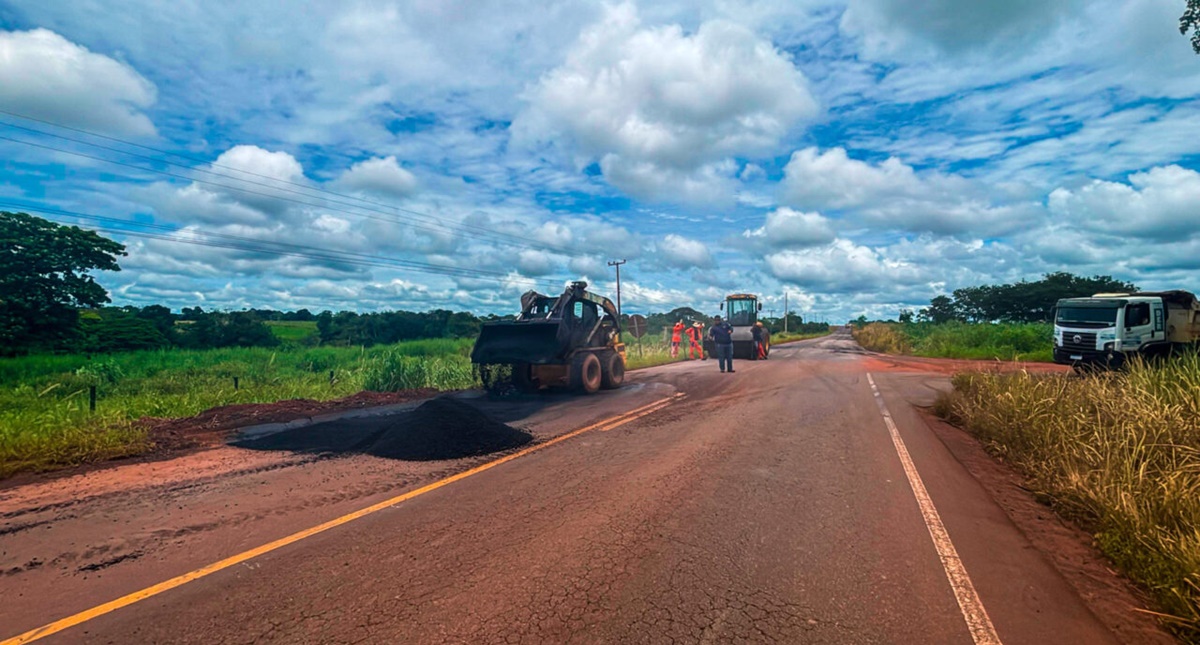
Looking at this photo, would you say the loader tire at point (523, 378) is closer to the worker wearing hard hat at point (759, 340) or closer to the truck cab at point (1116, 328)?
the worker wearing hard hat at point (759, 340)

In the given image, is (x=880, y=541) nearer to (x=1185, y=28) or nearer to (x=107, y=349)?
(x=1185, y=28)

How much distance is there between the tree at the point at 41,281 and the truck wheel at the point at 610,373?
95.5ft

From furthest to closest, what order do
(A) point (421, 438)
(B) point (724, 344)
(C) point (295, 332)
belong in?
(C) point (295, 332), (B) point (724, 344), (A) point (421, 438)

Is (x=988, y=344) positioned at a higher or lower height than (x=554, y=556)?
higher

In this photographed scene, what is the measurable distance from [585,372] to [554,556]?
1036cm

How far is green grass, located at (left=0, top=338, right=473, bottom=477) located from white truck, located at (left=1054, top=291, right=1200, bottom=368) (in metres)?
19.6

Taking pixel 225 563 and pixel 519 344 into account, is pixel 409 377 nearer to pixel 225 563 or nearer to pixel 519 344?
pixel 519 344

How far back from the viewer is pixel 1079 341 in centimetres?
1912

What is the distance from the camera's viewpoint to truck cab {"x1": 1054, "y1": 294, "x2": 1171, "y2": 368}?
17.9 meters

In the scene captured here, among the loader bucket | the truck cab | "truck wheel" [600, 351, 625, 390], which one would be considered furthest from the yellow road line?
the truck cab

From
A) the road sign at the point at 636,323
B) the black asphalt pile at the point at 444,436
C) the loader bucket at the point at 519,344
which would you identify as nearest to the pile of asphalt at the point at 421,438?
the black asphalt pile at the point at 444,436

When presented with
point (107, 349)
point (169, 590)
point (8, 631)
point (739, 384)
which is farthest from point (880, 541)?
point (107, 349)

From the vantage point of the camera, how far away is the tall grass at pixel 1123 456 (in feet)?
12.8

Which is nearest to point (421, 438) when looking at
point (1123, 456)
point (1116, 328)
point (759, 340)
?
point (1123, 456)
